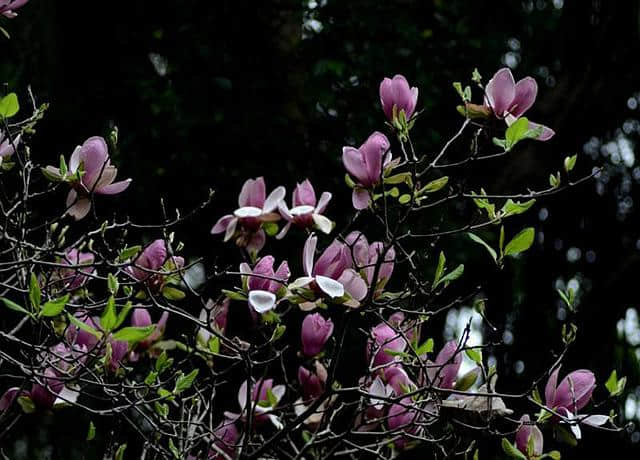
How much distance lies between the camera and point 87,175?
0.91 m

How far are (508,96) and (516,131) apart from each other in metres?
0.07

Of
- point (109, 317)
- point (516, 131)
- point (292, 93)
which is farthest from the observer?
point (292, 93)

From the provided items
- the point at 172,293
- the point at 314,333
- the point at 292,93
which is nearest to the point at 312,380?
the point at 314,333

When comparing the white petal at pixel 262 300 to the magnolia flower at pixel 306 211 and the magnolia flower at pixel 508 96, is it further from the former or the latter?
the magnolia flower at pixel 508 96

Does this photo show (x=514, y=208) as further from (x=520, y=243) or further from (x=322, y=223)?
(x=322, y=223)

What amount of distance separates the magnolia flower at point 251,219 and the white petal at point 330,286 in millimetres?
167

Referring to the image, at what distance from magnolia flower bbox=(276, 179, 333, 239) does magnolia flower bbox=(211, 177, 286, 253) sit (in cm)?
2

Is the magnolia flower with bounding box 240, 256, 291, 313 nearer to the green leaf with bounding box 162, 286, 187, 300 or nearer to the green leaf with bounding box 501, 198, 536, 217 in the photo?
the green leaf with bounding box 162, 286, 187, 300

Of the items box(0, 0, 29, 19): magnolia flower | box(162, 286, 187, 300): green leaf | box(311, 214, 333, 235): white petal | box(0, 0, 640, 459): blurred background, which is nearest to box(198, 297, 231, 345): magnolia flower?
box(162, 286, 187, 300): green leaf

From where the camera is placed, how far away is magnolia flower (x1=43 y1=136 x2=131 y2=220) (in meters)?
0.89

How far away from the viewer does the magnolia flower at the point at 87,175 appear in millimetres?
892

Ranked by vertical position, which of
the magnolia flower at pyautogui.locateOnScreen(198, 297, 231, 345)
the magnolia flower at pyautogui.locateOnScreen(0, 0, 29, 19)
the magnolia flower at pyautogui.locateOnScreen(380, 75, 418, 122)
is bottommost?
the magnolia flower at pyautogui.locateOnScreen(198, 297, 231, 345)

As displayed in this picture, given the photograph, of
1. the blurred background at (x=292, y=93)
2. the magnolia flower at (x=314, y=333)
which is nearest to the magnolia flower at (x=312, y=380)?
the magnolia flower at (x=314, y=333)

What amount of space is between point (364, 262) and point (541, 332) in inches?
66.7
